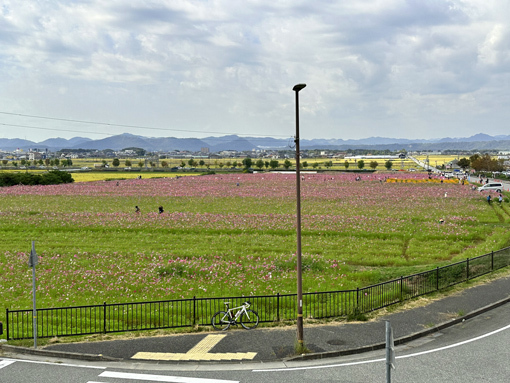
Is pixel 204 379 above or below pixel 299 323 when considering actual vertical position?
below

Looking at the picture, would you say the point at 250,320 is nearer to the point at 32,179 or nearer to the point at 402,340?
the point at 402,340

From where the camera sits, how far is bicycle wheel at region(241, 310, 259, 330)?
16.1 meters

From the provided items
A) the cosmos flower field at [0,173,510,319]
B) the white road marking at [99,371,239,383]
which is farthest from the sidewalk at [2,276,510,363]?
the cosmos flower field at [0,173,510,319]

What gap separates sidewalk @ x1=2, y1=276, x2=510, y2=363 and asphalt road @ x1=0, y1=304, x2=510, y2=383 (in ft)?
1.06

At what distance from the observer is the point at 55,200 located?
6088 cm

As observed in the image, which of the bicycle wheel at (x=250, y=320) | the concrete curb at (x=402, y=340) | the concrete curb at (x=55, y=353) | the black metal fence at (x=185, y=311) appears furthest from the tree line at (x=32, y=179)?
the concrete curb at (x=402, y=340)

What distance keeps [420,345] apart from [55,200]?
2235 inches

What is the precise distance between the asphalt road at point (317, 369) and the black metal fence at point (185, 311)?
2724 mm

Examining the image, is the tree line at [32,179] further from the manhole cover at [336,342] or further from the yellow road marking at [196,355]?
the manhole cover at [336,342]

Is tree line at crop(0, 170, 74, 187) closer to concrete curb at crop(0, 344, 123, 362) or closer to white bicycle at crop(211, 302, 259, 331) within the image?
concrete curb at crop(0, 344, 123, 362)

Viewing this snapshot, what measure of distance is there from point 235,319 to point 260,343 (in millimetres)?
1653

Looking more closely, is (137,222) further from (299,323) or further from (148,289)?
(299,323)

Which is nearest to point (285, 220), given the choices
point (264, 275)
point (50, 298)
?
point (264, 275)

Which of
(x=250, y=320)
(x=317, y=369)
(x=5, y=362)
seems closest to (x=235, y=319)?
(x=250, y=320)
